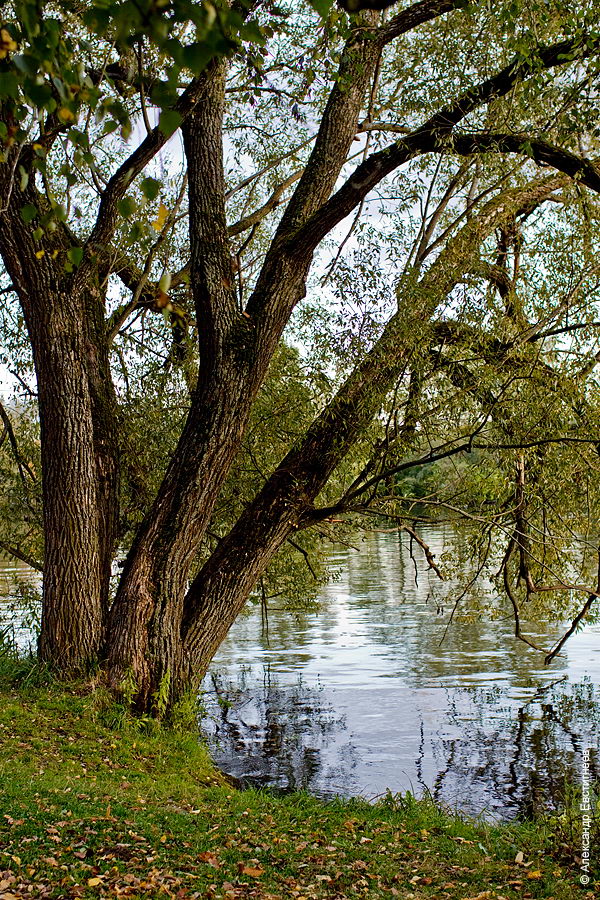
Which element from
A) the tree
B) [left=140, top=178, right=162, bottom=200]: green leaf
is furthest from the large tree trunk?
[left=140, top=178, right=162, bottom=200]: green leaf

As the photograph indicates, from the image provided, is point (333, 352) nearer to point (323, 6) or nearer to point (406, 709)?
point (406, 709)

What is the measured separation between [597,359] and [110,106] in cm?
708

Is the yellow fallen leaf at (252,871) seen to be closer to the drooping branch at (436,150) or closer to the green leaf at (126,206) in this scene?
the green leaf at (126,206)

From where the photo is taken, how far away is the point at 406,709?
12500 mm

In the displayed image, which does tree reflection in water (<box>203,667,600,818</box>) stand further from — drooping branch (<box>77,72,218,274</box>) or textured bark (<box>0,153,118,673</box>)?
drooping branch (<box>77,72,218,274</box>)

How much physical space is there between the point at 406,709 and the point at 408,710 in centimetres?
6

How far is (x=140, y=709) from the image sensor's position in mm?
8211

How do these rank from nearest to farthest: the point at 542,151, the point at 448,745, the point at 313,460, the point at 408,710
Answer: the point at 542,151 < the point at 313,460 < the point at 448,745 < the point at 408,710

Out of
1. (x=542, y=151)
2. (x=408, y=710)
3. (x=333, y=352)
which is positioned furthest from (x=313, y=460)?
(x=408, y=710)

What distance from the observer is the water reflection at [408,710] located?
9.70m

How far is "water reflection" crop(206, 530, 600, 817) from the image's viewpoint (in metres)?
9.70

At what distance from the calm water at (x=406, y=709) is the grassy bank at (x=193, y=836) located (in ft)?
7.76

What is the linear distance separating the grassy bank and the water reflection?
2.31 metres

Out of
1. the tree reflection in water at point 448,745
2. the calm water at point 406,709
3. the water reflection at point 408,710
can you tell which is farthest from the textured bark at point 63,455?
the water reflection at point 408,710
